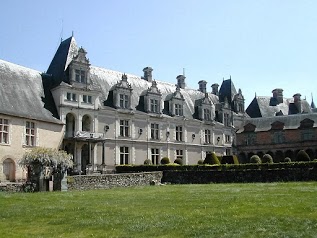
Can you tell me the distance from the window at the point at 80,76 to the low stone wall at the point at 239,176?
1036cm

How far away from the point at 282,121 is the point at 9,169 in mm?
32046

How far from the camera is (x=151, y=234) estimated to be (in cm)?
788

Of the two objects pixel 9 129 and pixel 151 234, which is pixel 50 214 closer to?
pixel 151 234

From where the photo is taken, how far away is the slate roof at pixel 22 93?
2794 cm

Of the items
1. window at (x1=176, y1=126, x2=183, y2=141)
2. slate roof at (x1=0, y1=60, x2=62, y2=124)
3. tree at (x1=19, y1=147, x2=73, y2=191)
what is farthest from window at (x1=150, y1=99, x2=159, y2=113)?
tree at (x1=19, y1=147, x2=73, y2=191)

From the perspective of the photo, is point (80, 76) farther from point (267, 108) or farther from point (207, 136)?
point (267, 108)

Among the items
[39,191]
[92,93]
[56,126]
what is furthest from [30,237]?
[92,93]

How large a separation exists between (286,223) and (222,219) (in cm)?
144

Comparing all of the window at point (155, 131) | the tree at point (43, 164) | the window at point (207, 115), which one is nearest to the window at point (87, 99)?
the window at point (155, 131)

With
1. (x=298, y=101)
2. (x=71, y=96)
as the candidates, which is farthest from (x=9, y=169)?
(x=298, y=101)

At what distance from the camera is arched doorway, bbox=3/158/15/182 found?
27.3 m

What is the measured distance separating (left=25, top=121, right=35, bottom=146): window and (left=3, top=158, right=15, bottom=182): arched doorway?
1821 mm

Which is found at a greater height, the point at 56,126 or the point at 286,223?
the point at 56,126

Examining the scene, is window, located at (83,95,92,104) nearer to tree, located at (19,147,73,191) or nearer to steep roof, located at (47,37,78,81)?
steep roof, located at (47,37,78,81)
